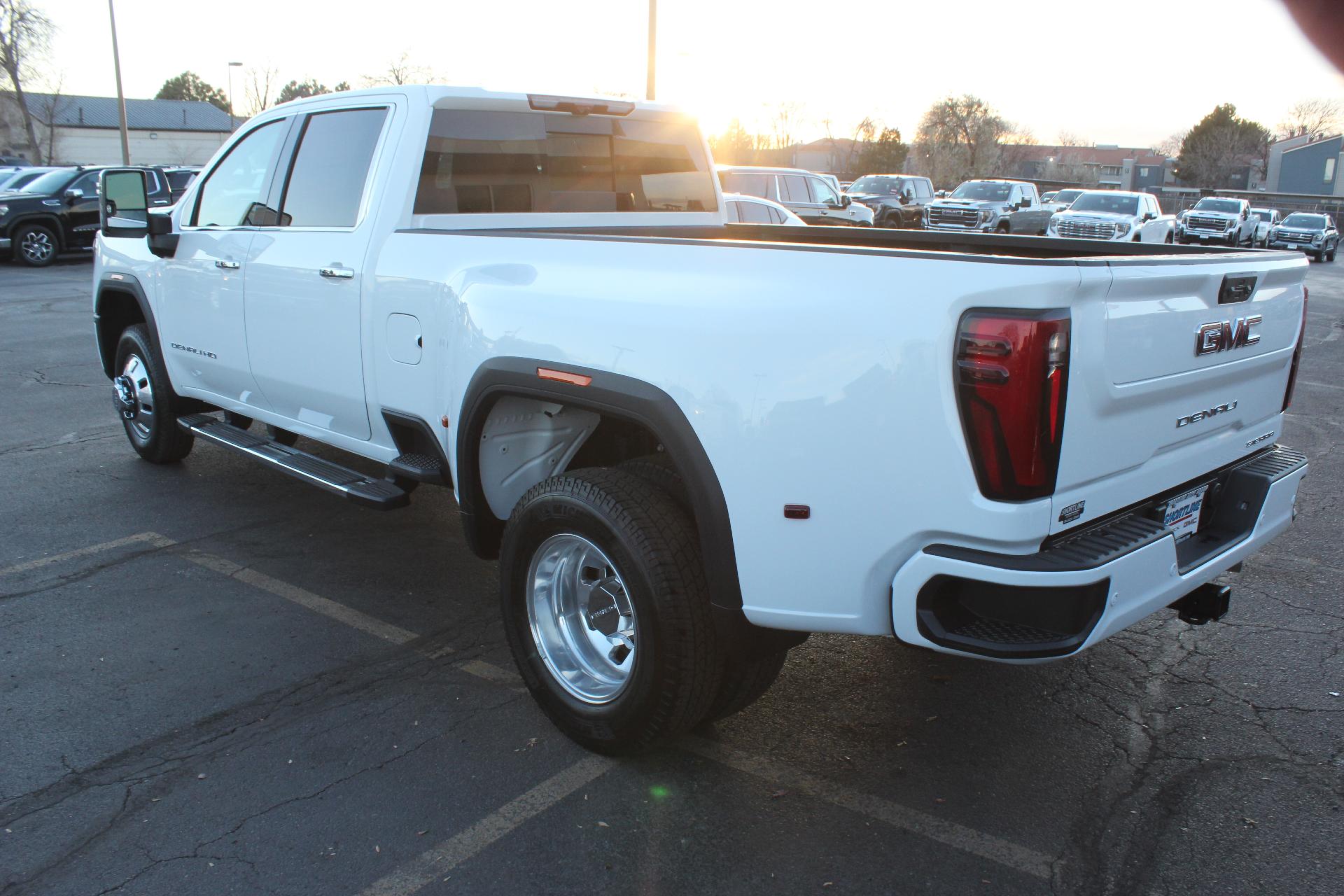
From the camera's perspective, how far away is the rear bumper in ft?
8.59

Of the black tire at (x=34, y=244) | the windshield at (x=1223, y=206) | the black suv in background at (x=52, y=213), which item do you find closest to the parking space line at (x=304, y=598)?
the black suv in background at (x=52, y=213)

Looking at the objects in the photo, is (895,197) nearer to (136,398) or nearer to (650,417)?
(136,398)

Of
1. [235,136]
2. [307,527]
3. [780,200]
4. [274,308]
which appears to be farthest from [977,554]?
[780,200]

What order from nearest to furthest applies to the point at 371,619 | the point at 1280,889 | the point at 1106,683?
the point at 1280,889
the point at 1106,683
the point at 371,619

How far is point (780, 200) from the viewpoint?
21047mm

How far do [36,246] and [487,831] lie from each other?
20.1 meters

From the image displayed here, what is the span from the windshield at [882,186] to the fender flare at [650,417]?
103 ft

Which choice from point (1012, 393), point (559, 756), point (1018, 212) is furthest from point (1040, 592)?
point (1018, 212)

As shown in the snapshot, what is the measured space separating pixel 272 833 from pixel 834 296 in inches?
85.6

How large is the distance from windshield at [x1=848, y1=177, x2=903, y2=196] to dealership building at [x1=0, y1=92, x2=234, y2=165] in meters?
60.1

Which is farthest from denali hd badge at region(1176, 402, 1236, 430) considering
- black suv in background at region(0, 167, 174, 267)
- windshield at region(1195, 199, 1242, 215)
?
windshield at region(1195, 199, 1242, 215)

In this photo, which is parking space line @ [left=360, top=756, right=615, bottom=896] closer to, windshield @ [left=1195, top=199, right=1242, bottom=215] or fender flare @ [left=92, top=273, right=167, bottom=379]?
fender flare @ [left=92, top=273, right=167, bottom=379]

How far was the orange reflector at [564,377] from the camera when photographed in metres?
3.30

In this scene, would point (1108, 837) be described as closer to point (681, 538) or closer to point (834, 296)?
point (681, 538)
